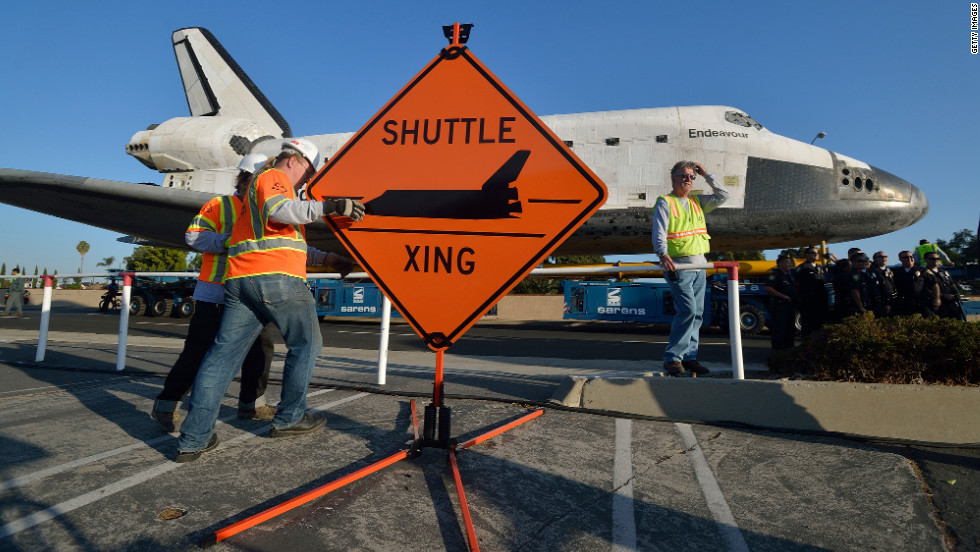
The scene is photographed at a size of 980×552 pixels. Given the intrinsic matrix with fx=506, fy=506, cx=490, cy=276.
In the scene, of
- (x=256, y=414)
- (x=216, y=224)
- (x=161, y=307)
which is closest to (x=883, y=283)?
(x=256, y=414)

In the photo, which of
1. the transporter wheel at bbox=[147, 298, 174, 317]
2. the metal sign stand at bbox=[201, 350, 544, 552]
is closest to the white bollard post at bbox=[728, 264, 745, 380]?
the metal sign stand at bbox=[201, 350, 544, 552]

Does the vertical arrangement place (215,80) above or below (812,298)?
above

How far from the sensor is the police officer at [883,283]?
7438 mm

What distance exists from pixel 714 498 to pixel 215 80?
2099cm

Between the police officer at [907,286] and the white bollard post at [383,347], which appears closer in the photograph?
the white bollard post at [383,347]

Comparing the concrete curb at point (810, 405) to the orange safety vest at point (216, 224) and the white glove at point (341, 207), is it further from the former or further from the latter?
the orange safety vest at point (216, 224)

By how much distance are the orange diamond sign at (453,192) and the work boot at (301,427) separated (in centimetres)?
91

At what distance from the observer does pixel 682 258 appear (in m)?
4.11

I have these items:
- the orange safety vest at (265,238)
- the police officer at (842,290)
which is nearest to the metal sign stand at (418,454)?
the orange safety vest at (265,238)

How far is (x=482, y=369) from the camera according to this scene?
573cm

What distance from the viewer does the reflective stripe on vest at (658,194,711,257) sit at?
4098 millimetres

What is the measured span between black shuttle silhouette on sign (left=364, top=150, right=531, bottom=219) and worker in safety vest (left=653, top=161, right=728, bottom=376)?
6.03 feet

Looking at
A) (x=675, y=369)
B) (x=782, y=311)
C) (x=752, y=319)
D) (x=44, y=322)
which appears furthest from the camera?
(x=752, y=319)

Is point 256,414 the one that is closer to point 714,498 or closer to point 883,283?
point 714,498
